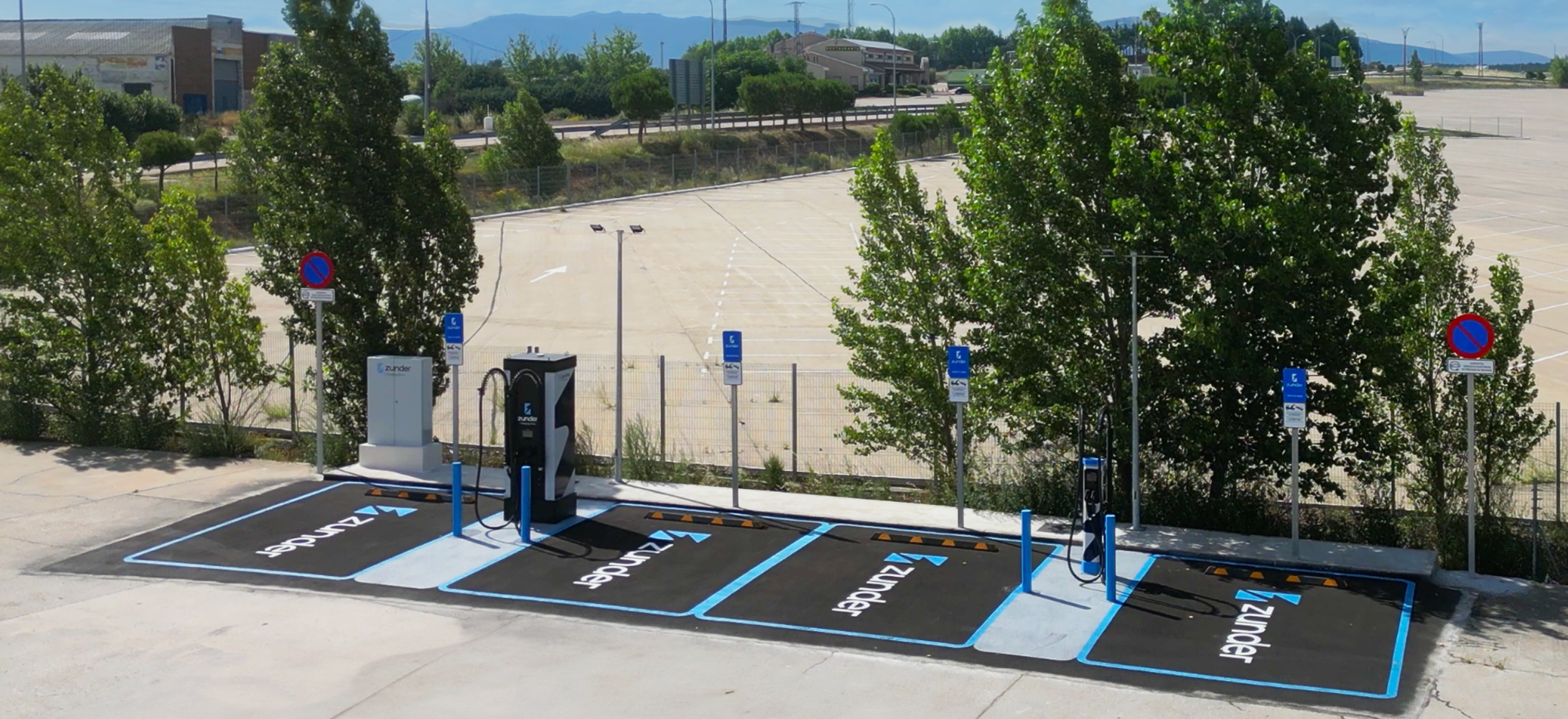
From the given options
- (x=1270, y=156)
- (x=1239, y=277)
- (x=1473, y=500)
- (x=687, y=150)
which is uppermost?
(x=687, y=150)

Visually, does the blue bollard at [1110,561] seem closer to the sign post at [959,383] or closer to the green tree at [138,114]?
the sign post at [959,383]

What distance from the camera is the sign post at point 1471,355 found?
1388 cm

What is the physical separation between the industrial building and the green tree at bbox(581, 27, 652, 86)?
27.1 m

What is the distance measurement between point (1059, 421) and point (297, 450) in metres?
11.1

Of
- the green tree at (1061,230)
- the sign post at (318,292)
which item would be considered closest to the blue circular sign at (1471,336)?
the green tree at (1061,230)

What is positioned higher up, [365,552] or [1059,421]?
[1059,421]

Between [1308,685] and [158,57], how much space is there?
93013 mm

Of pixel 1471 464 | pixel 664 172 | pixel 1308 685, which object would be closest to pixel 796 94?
pixel 664 172

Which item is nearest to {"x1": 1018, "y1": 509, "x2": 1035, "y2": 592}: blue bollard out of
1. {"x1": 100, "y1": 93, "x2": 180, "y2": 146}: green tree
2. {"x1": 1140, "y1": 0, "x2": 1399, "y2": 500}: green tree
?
{"x1": 1140, "y1": 0, "x2": 1399, "y2": 500}: green tree

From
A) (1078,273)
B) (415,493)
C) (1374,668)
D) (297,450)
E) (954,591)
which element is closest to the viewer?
(1374,668)

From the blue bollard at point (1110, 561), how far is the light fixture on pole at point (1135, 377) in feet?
6.97

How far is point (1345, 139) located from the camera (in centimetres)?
1541

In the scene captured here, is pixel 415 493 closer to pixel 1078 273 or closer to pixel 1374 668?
pixel 1078 273

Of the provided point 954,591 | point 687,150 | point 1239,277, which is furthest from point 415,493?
point 687,150
